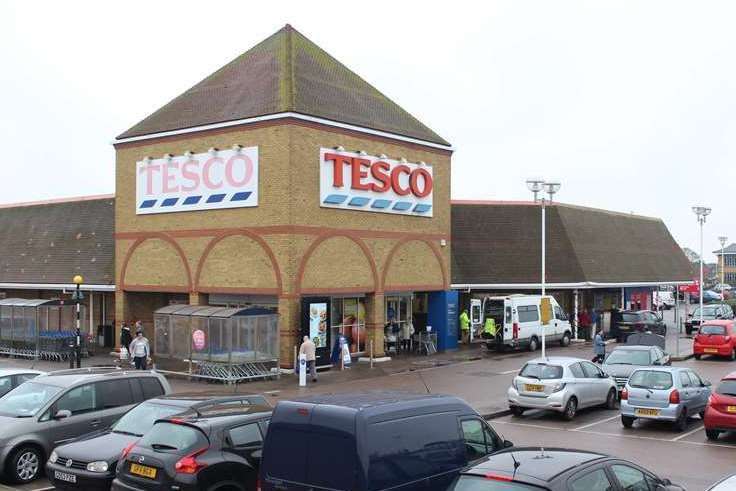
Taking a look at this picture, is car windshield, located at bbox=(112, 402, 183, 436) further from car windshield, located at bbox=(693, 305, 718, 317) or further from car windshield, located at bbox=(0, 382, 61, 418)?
car windshield, located at bbox=(693, 305, 718, 317)

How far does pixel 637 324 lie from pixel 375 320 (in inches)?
607

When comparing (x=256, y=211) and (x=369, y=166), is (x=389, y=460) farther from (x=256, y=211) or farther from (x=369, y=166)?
(x=369, y=166)

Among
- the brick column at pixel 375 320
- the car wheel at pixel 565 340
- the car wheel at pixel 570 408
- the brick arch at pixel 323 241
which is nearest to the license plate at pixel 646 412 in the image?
the car wheel at pixel 570 408

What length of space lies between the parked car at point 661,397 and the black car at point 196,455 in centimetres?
1068

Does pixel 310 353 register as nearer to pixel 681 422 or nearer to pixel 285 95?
pixel 285 95

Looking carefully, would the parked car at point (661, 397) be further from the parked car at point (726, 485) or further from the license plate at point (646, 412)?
the parked car at point (726, 485)

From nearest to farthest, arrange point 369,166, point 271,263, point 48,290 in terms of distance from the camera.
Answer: point 271,263 → point 369,166 → point 48,290

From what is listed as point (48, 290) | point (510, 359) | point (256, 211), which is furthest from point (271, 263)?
point (48, 290)

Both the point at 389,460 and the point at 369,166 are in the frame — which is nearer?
the point at 389,460

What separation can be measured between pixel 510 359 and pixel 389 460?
24995 mm

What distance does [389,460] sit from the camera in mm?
8766

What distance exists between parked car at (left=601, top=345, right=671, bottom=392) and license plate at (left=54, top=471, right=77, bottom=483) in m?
16.2

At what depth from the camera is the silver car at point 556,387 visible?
64.3ft

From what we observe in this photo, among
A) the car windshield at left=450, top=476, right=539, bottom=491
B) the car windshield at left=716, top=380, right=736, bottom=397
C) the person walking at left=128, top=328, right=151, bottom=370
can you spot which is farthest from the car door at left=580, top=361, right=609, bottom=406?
the person walking at left=128, top=328, right=151, bottom=370
